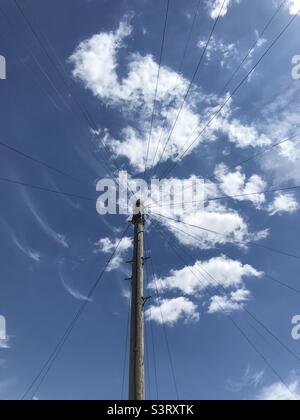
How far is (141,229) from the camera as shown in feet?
47.2

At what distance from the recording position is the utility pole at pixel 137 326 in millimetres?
10625

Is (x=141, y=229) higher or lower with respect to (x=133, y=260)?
higher

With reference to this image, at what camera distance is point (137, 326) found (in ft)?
38.0

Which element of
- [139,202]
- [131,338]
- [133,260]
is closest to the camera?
[131,338]

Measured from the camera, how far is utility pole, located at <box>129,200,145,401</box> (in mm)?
10625

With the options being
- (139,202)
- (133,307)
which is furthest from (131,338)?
(139,202)
